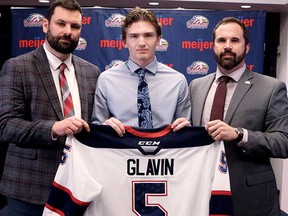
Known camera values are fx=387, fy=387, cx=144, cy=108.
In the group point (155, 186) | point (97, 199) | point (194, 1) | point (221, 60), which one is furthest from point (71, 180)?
point (194, 1)

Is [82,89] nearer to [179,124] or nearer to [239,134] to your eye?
[179,124]

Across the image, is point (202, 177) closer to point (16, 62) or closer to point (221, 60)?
point (221, 60)

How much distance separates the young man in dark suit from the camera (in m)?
2.09

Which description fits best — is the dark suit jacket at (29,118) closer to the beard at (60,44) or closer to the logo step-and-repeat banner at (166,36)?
the beard at (60,44)

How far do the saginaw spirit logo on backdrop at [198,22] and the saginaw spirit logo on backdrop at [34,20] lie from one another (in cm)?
175

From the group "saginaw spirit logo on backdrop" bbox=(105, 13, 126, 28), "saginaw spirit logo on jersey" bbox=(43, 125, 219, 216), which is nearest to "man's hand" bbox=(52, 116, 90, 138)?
"saginaw spirit logo on jersey" bbox=(43, 125, 219, 216)

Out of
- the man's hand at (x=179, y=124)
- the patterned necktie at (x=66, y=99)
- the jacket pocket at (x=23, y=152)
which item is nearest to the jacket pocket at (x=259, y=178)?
the man's hand at (x=179, y=124)

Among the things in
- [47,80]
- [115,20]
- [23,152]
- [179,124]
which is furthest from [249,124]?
[115,20]

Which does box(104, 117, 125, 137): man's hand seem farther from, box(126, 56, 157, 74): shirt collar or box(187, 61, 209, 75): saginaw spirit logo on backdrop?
box(187, 61, 209, 75): saginaw spirit logo on backdrop

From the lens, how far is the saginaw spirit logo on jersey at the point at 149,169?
1.94 meters

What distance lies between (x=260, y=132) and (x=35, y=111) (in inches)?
48.2

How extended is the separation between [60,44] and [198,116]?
2.92ft

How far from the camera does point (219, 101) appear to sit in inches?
86.6

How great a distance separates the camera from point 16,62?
213cm
